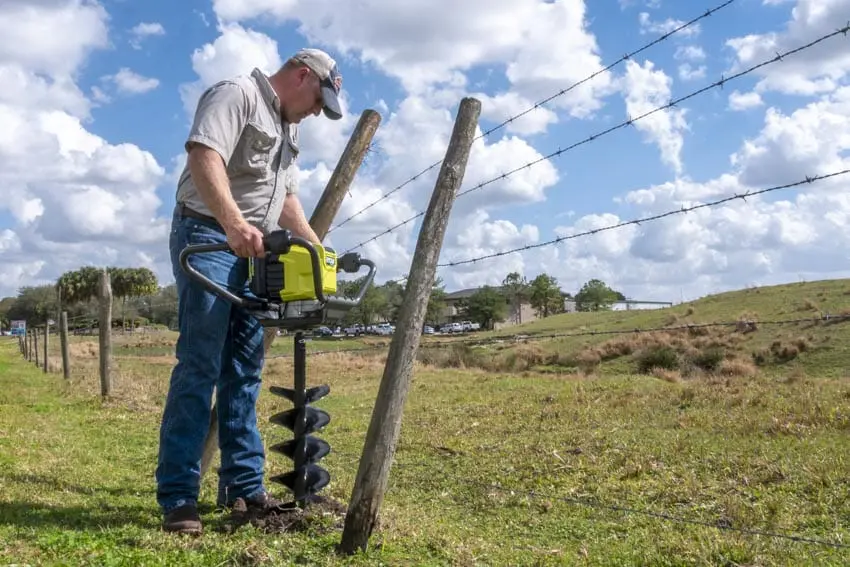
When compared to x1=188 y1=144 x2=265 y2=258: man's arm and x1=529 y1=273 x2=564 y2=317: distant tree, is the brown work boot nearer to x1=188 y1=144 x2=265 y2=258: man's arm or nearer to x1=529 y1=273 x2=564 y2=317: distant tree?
x1=188 y1=144 x2=265 y2=258: man's arm

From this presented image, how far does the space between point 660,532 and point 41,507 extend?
141 inches

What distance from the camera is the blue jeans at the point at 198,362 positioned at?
4035 mm

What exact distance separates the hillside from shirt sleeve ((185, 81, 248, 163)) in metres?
16.9

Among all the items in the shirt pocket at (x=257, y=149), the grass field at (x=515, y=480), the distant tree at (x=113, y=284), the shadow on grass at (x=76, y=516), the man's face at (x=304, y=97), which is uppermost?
the distant tree at (x=113, y=284)

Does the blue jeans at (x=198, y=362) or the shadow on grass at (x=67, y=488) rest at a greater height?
the blue jeans at (x=198, y=362)

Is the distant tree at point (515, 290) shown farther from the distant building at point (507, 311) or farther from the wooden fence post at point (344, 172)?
the wooden fence post at point (344, 172)

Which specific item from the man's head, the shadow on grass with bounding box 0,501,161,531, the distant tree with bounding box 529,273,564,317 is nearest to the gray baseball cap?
the man's head

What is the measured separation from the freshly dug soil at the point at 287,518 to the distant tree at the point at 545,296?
4041 inches

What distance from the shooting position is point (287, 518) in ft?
13.5

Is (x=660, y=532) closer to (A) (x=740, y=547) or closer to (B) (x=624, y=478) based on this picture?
(A) (x=740, y=547)

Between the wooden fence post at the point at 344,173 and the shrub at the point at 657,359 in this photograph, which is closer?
the wooden fence post at the point at 344,173

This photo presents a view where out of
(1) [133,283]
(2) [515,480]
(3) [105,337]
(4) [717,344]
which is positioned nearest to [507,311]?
(1) [133,283]

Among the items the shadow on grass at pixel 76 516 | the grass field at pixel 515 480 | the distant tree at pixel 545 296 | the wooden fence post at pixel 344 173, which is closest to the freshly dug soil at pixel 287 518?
the grass field at pixel 515 480

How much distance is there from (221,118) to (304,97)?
2.00ft
